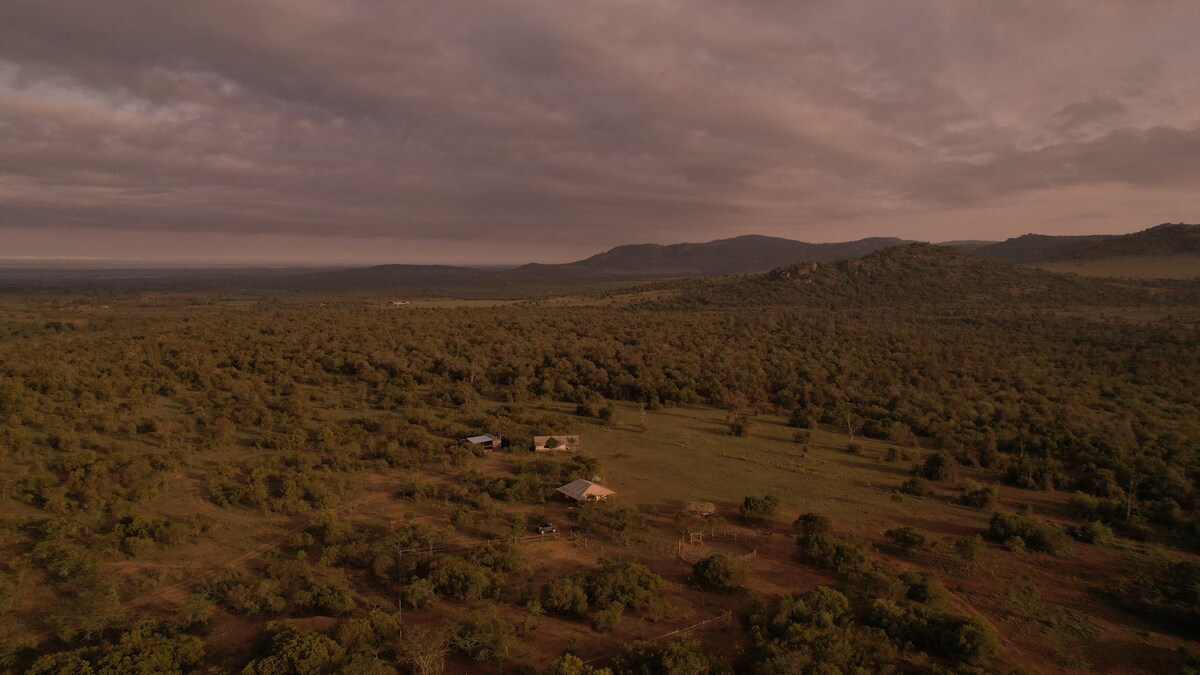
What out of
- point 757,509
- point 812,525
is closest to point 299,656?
point 757,509

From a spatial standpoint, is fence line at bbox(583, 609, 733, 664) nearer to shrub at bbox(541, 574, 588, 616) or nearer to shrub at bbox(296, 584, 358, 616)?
shrub at bbox(541, 574, 588, 616)

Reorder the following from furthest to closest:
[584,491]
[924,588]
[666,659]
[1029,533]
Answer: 1. [584,491]
2. [1029,533]
3. [924,588]
4. [666,659]

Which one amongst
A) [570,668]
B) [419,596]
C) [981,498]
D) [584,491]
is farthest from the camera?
[981,498]

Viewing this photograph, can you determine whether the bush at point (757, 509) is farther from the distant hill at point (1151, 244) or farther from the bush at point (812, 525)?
the distant hill at point (1151, 244)

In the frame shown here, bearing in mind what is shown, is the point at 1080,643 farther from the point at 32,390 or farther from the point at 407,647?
the point at 32,390

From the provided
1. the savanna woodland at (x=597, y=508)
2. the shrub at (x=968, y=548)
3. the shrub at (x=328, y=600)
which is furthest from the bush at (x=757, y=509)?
the shrub at (x=328, y=600)

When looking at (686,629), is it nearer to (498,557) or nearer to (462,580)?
(498,557)

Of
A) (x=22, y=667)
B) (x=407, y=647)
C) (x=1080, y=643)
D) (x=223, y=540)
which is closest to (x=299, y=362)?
(x=223, y=540)
